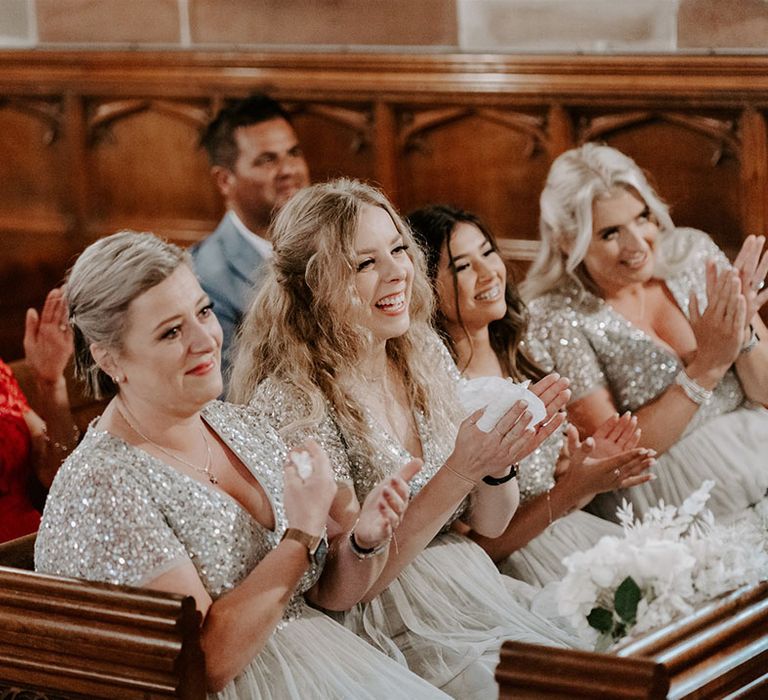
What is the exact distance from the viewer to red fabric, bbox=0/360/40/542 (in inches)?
127

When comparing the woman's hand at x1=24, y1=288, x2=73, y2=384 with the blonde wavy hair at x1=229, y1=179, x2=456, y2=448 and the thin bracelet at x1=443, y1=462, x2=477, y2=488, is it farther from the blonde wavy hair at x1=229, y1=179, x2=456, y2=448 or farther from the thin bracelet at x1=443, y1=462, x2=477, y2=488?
the thin bracelet at x1=443, y1=462, x2=477, y2=488

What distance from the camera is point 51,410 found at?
11.4ft

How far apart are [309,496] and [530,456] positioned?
2.99 ft

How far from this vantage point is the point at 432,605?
2.78m

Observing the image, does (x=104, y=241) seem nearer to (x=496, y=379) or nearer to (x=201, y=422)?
(x=201, y=422)

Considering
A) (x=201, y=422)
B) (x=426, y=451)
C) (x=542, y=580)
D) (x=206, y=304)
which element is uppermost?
(x=206, y=304)

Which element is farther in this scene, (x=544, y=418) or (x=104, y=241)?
(x=544, y=418)

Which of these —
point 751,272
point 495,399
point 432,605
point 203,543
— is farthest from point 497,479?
point 751,272

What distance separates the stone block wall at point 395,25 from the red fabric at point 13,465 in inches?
80.4

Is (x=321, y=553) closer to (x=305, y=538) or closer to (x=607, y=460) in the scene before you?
(x=305, y=538)

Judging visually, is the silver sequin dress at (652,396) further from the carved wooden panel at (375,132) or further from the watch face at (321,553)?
the watch face at (321,553)

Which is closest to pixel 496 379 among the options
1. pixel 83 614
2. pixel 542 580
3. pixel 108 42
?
pixel 542 580

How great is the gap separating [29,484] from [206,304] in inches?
42.1

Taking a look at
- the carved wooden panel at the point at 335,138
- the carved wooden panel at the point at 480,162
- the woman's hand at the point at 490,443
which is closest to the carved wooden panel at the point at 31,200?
the carved wooden panel at the point at 335,138
